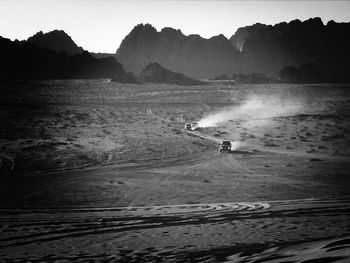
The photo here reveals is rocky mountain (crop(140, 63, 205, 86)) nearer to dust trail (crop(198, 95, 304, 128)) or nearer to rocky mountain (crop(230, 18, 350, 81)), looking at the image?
dust trail (crop(198, 95, 304, 128))

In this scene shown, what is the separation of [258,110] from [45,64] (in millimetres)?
87812

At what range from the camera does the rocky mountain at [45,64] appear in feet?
388

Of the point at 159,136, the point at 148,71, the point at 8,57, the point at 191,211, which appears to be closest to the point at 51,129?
the point at 159,136

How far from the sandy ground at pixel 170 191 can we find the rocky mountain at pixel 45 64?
76.2m

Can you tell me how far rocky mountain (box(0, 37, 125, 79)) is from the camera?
118 meters

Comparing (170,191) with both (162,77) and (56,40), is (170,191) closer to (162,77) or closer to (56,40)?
(162,77)

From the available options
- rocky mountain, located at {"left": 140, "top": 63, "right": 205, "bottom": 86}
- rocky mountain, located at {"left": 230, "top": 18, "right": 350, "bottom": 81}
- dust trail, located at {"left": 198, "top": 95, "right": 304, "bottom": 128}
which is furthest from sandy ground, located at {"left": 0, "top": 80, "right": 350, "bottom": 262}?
rocky mountain, located at {"left": 230, "top": 18, "right": 350, "bottom": 81}

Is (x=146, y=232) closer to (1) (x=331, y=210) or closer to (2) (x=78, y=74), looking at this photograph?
(1) (x=331, y=210)

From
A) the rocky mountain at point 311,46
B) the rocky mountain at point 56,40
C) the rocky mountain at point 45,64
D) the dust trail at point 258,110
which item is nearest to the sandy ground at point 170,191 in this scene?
the dust trail at point 258,110

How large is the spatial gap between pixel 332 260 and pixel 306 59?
201 metres

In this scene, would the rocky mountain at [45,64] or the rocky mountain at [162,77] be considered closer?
the rocky mountain at [45,64]

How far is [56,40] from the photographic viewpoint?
183 m

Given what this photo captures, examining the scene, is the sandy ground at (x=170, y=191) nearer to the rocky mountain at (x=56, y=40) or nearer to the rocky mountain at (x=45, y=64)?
the rocky mountain at (x=45, y=64)

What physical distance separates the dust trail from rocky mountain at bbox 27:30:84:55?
122 m
